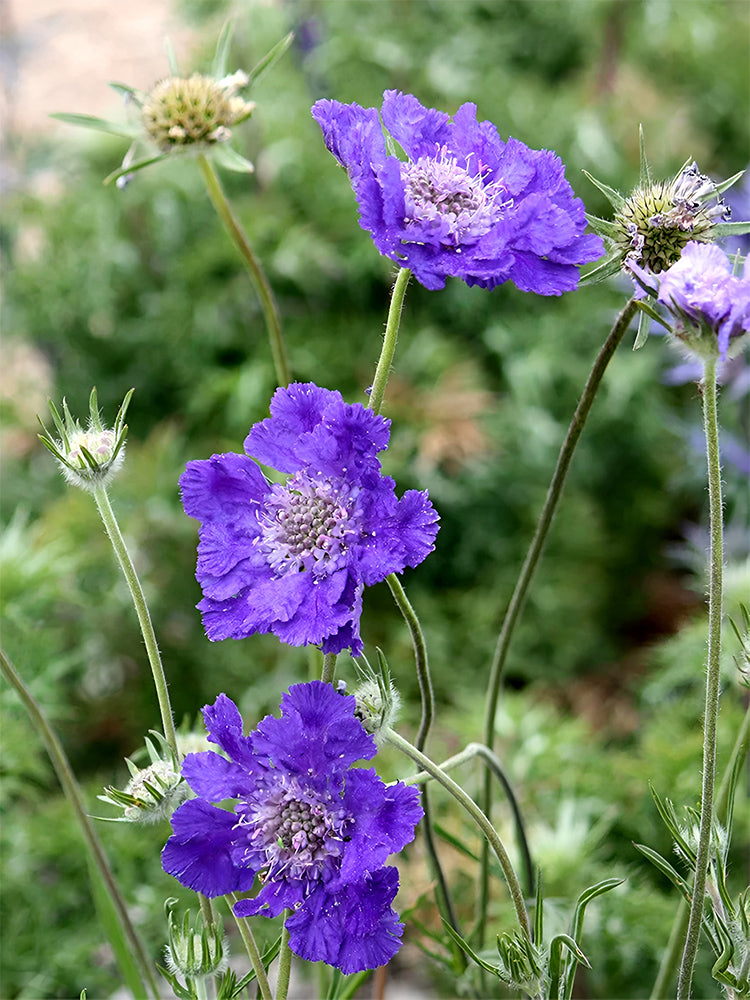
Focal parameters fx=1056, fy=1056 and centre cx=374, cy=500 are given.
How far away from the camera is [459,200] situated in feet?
2.16

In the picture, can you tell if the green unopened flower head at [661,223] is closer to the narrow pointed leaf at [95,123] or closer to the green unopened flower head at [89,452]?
the green unopened flower head at [89,452]

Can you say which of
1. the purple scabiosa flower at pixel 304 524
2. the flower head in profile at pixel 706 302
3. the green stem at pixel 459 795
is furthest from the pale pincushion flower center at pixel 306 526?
the flower head in profile at pixel 706 302

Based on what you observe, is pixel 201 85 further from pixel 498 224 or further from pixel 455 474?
pixel 455 474

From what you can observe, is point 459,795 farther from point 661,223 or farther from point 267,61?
point 267,61

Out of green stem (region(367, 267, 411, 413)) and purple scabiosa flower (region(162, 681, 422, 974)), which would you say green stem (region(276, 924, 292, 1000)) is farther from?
green stem (region(367, 267, 411, 413))

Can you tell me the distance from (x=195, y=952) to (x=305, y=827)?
115 millimetres

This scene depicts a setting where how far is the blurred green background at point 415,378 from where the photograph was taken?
1.71 meters

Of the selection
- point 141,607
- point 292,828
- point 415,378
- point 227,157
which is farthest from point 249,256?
point 415,378

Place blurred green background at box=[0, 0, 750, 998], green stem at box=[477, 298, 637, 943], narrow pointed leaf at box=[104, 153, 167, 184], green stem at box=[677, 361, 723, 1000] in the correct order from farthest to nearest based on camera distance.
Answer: blurred green background at box=[0, 0, 750, 998] < narrow pointed leaf at box=[104, 153, 167, 184] < green stem at box=[477, 298, 637, 943] < green stem at box=[677, 361, 723, 1000]

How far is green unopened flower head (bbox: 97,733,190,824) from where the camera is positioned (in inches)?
24.0

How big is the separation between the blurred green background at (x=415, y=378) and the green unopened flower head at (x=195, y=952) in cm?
77

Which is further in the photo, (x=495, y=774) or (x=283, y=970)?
(x=495, y=774)

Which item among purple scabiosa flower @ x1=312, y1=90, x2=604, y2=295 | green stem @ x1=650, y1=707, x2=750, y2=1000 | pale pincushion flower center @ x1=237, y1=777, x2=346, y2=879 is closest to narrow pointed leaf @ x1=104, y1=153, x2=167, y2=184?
purple scabiosa flower @ x1=312, y1=90, x2=604, y2=295

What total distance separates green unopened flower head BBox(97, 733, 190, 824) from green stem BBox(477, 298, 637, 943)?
26cm
